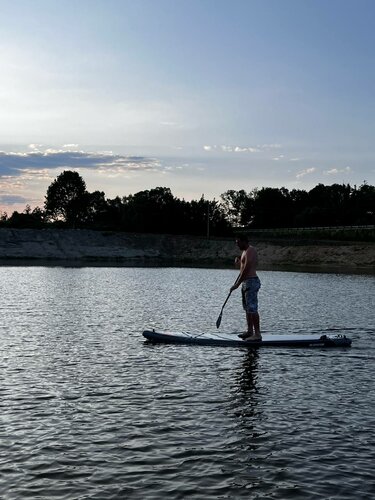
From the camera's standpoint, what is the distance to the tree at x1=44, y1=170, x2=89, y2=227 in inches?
5945

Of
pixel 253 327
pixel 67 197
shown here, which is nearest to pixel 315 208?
pixel 67 197

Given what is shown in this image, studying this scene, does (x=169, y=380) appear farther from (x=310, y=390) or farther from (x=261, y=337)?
(x=261, y=337)

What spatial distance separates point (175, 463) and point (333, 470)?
7.84 ft

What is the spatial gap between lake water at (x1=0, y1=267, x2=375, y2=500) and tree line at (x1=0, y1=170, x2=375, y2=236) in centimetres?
9794

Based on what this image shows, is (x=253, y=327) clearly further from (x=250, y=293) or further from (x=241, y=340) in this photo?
(x=250, y=293)

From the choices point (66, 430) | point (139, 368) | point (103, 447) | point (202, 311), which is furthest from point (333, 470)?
point (202, 311)

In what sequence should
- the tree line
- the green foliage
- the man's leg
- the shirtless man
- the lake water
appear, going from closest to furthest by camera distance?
the lake water → the shirtless man → the man's leg → the tree line → the green foliage

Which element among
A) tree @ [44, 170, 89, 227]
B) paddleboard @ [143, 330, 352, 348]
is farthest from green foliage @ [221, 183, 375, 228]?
paddleboard @ [143, 330, 352, 348]

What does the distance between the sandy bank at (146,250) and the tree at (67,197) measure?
142ft

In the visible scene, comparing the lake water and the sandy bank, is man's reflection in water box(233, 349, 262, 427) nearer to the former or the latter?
the lake water

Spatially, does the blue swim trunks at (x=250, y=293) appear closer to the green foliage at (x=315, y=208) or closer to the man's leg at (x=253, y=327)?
the man's leg at (x=253, y=327)

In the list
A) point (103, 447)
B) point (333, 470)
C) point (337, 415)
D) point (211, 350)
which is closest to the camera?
point (333, 470)

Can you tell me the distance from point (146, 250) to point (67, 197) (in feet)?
173

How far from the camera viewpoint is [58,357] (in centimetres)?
1747
